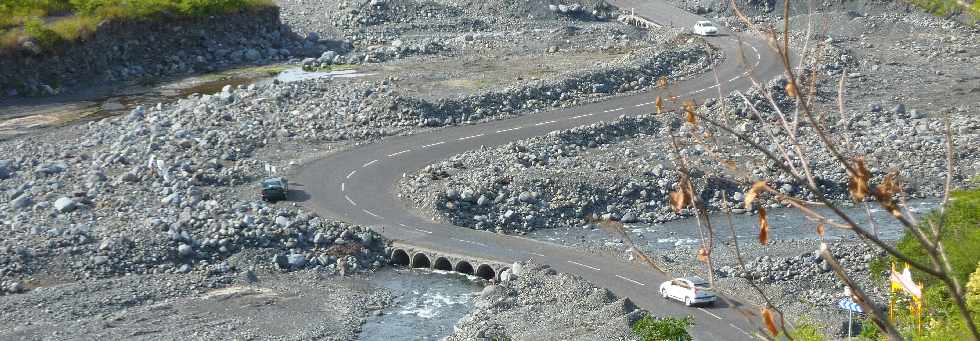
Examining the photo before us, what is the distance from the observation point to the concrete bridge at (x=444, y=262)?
3912 centimetres

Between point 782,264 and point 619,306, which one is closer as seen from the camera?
point 619,306

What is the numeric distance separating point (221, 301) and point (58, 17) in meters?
48.6

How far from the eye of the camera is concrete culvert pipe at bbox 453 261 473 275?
39906 millimetres

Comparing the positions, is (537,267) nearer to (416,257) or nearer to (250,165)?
(416,257)

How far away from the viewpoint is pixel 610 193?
46.6 meters

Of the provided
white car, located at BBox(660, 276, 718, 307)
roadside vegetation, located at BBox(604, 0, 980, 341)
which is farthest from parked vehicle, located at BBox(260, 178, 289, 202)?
white car, located at BBox(660, 276, 718, 307)

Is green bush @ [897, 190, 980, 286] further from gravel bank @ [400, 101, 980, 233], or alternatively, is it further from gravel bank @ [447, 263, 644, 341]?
gravel bank @ [447, 263, 644, 341]

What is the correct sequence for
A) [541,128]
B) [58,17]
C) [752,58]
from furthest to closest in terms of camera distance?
[58,17] → [752,58] → [541,128]

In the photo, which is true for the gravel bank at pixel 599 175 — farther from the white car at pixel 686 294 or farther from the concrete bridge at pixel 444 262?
the white car at pixel 686 294

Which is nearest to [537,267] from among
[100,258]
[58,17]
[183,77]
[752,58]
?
[100,258]

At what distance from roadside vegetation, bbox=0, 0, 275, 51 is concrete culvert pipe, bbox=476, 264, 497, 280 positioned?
4380 centimetres

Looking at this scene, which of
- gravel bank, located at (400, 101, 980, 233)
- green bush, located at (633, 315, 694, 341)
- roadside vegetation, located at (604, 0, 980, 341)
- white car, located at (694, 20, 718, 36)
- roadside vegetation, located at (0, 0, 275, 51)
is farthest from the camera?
white car, located at (694, 20, 718, 36)

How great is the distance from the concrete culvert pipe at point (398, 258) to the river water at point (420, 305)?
1.59 feet

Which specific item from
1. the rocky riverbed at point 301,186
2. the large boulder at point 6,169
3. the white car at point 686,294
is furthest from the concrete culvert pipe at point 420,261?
the large boulder at point 6,169
